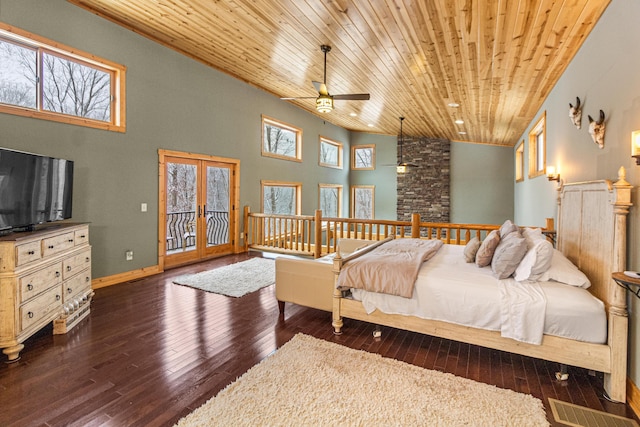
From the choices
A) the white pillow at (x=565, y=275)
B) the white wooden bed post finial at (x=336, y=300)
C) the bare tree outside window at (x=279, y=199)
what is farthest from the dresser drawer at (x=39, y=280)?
the bare tree outside window at (x=279, y=199)

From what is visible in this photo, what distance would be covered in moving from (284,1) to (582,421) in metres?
4.44

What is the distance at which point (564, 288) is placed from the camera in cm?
241

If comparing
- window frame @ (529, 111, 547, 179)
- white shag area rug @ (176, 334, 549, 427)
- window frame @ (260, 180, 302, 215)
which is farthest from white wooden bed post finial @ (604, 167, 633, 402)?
window frame @ (260, 180, 302, 215)

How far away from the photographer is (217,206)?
6691mm

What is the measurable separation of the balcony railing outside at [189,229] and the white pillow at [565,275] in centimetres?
551


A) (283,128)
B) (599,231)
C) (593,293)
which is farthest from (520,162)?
(593,293)

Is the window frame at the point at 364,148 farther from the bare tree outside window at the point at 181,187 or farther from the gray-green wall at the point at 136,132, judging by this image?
the bare tree outside window at the point at 181,187

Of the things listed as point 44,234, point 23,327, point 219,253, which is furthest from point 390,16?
point 219,253

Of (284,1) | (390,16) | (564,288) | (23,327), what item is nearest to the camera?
(564,288)

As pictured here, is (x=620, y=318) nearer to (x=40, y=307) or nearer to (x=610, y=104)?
(x=610, y=104)

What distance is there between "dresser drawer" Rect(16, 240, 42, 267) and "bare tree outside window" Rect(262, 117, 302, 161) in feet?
17.6

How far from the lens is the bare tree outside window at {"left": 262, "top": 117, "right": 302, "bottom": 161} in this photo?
790cm

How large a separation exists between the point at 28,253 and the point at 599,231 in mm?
4688

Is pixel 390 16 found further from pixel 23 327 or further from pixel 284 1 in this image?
pixel 23 327
